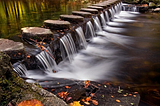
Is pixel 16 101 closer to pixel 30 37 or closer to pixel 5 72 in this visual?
pixel 5 72

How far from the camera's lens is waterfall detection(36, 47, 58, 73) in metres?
3.90

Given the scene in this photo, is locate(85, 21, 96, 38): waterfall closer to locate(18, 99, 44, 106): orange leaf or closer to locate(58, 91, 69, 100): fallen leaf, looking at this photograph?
locate(58, 91, 69, 100): fallen leaf

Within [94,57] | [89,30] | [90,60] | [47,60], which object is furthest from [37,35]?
[89,30]

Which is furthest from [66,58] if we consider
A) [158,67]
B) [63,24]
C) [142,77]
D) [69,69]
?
[158,67]

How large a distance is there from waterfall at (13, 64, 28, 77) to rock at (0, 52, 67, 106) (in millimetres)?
1459

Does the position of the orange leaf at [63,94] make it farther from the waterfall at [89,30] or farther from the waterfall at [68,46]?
the waterfall at [89,30]

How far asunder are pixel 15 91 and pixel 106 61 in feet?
16.3

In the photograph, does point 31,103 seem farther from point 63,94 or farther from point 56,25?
point 56,25

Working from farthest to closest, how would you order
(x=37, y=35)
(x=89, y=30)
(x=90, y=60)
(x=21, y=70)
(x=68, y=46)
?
1. (x=89, y=30)
2. (x=90, y=60)
3. (x=68, y=46)
4. (x=37, y=35)
5. (x=21, y=70)

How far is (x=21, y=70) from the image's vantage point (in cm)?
337

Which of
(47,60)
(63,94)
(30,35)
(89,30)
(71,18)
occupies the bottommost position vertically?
(63,94)

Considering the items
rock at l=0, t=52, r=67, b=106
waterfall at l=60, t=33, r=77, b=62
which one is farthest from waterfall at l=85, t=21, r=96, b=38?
rock at l=0, t=52, r=67, b=106

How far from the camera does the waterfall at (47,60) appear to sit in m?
3.90

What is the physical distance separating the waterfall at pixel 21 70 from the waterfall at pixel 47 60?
46cm
